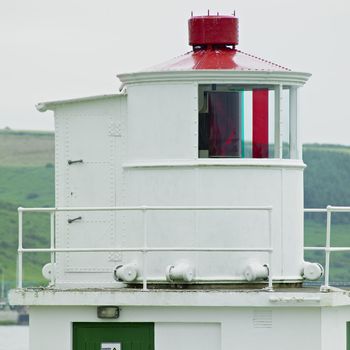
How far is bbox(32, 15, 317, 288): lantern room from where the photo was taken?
74.2 ft

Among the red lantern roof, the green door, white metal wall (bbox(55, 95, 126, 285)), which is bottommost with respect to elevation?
the green door

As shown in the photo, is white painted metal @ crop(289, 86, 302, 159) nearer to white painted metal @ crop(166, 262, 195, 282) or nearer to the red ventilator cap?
the red ventilator cap

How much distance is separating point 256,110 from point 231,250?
217 cm

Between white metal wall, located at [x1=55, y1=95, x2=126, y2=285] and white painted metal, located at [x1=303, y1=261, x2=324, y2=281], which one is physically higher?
white metal wall, located at [x1=55, y1=95, x2=126, y2=285]

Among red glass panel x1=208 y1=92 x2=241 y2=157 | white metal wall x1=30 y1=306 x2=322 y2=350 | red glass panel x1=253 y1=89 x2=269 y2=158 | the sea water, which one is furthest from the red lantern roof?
the sea water

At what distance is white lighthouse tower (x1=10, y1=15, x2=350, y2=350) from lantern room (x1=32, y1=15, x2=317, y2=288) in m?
0.02

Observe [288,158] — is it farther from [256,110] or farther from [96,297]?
[96,297]

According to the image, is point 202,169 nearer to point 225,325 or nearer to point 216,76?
point 216,76

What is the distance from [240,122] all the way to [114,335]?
3352 millimetres

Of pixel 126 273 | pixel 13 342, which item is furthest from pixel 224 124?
pixel 13 342

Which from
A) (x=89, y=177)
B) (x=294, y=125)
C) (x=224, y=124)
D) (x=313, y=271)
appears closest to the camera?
(x=313, y=271)

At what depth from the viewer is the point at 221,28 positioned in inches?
928

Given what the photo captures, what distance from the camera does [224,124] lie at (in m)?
22.9

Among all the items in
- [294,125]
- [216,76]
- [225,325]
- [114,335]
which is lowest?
[114,335]
